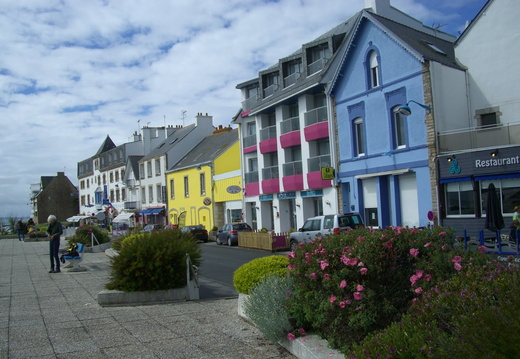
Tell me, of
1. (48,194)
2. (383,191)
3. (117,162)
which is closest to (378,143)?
(383,191)

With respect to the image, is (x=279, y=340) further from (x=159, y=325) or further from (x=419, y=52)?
(x=419, y=52)

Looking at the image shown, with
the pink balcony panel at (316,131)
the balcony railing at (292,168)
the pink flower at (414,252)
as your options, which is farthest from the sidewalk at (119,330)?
the balcony railing at (292,168)

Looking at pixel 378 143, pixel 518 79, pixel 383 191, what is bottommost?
pixel 383 191

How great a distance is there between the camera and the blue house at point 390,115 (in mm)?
21344

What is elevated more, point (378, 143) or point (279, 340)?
point (378, 143)

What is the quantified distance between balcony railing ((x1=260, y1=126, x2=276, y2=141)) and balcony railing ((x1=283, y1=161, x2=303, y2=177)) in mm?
3029

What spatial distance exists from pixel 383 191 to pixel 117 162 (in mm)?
51560

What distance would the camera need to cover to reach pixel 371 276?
5.25m

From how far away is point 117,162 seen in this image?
68875mm

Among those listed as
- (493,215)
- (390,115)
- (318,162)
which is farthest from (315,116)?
(493,215)

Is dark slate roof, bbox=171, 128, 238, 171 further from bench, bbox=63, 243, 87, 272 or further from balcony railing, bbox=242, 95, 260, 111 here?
bench, bbox=63, 243, 87, 272

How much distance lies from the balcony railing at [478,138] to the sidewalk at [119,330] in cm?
1438

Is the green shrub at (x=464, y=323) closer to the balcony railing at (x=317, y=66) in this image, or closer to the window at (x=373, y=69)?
the window at (x=373, y=69)

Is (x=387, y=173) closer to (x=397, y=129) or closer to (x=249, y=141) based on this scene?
(x=397, y=129)
